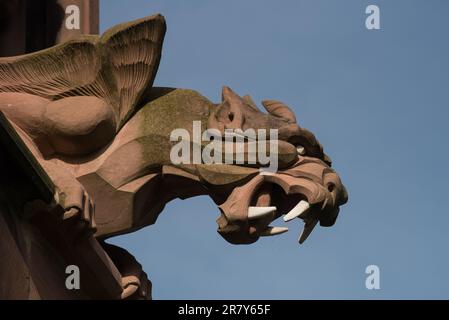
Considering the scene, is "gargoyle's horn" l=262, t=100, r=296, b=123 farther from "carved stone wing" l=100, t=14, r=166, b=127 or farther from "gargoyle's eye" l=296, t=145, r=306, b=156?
"carved stone wing" l=100, t=14, r=166, b=127

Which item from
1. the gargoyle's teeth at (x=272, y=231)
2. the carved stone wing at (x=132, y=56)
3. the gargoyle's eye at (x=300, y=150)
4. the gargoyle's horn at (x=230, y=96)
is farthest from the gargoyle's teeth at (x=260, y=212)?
the carved stone wing at (x=132, y=56)

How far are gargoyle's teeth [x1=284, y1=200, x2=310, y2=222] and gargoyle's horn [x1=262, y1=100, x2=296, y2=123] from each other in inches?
20.5

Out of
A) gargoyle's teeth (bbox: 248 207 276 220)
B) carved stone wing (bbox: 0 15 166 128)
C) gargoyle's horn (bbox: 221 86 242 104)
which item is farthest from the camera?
gargoyle's horn (bbox: 221 86 242 104)

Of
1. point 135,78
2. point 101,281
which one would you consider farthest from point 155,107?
point 101,281

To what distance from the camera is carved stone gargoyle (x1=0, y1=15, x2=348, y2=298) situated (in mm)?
11203

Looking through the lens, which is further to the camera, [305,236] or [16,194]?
[305,236]

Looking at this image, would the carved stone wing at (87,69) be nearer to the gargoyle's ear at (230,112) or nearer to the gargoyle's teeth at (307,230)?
the gargoyle's ear at (230,112)

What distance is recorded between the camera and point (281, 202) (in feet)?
37.2

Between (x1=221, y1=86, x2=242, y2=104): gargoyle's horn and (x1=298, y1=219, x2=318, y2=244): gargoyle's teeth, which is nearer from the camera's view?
(x1=298, y1=219, x2=318, y2=244): gargoyle's teeth

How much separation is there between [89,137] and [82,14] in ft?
4.58

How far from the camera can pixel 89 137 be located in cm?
1122

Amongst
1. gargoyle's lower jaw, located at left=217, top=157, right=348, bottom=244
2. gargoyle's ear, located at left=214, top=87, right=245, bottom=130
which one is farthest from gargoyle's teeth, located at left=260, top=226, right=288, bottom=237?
gargoyle's ear, located at left=214, top=87, right=245, bottom=130

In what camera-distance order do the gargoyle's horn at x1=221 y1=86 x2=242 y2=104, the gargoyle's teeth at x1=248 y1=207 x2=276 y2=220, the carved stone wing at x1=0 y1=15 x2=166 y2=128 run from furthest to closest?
1. the gargoyle's horn at x1=221 y1=86 x2=242 y2=104
2. the carved stone wing at x1=0 y1=15 x2=166 y2=128
3. the gargoyle's teeth at x1=248 y1=207 x2=276 y2=220
